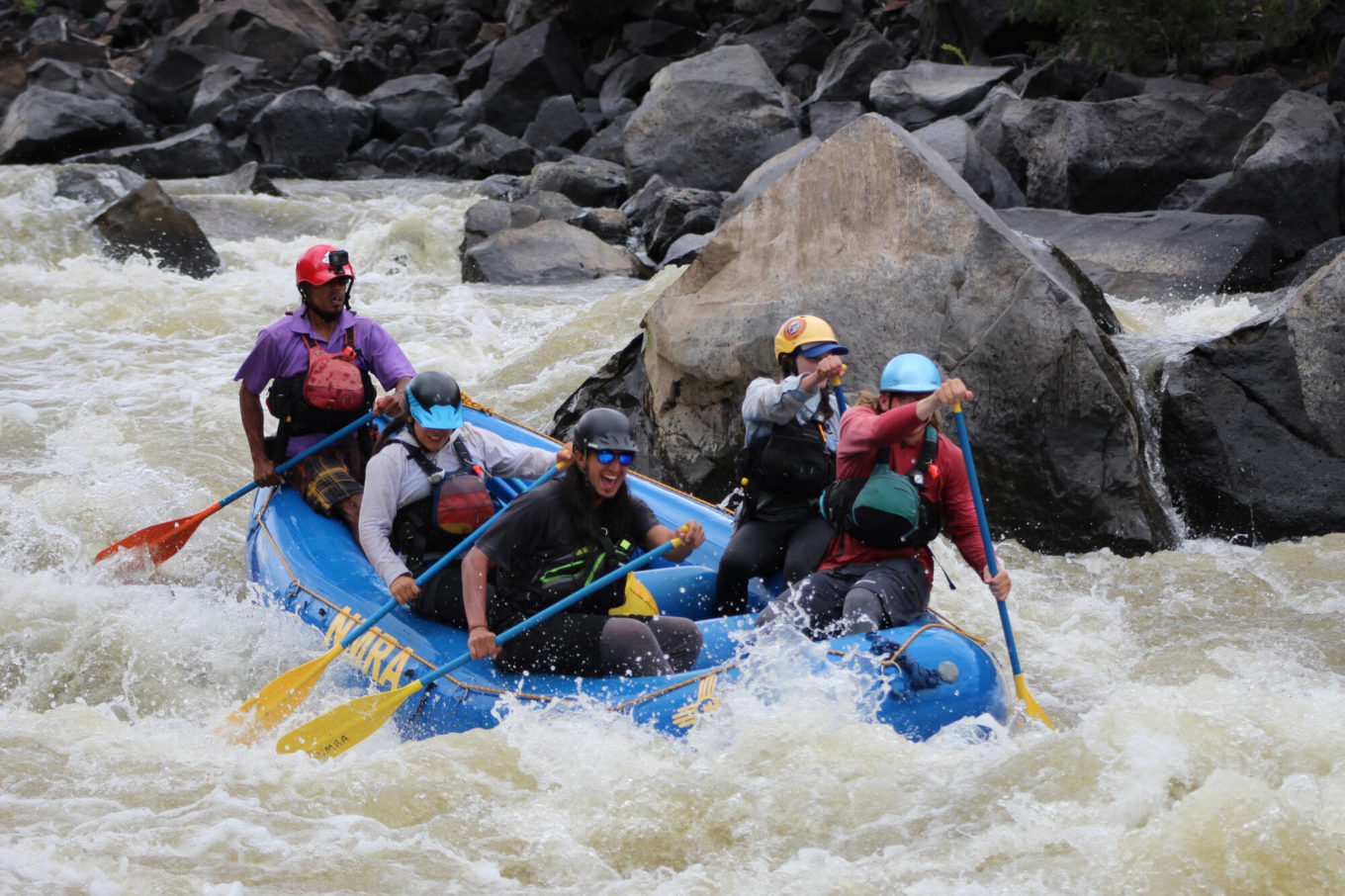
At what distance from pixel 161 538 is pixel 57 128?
15.1 m

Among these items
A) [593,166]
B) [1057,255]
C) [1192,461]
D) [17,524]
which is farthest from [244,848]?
[593,166]

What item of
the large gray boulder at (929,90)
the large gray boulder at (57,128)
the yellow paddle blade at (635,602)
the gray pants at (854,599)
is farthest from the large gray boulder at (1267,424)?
the large gray boulder at (57,128)

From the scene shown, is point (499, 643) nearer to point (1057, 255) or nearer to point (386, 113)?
point (1057, 255)

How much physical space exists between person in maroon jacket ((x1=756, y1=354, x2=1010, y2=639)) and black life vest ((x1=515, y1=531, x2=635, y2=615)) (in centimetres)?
62

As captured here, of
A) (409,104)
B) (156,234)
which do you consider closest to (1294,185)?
(156,234)

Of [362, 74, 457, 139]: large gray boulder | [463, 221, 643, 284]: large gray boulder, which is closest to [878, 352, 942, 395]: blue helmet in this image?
[463, 221, 643, 284]: large gray boulder

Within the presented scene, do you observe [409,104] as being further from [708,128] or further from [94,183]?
[708,128]

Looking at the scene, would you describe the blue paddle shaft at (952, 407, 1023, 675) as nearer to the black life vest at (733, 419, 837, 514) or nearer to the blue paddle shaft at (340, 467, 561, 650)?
the black life vest at (733, 419, 837, 514)

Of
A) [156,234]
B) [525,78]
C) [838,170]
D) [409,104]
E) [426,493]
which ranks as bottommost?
[409,104]

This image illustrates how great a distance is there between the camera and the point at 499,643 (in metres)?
4.26

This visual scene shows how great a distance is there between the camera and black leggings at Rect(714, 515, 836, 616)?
4.94 m

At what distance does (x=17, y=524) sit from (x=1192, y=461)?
6.46 meters

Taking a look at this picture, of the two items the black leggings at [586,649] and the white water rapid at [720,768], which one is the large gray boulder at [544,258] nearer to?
the white water rapid at [720,768]

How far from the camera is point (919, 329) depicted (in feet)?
22.4
